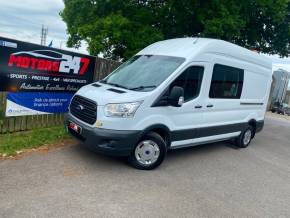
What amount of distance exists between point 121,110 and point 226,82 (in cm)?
319

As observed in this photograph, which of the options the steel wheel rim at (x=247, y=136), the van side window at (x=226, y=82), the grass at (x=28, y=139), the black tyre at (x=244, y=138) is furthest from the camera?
the steel wheel rim at (x=247, y=136)

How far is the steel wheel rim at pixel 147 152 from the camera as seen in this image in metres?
5.95

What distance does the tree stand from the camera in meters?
12.7

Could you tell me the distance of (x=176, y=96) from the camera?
5.97 m

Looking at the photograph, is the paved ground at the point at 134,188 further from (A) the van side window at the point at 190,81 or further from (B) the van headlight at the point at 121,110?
(A) the van side window at the point at 190,81

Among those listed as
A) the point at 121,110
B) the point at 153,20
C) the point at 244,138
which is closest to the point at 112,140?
the point at 121,110

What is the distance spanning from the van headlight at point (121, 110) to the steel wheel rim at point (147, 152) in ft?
2.20

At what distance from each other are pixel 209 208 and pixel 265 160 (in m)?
4.03

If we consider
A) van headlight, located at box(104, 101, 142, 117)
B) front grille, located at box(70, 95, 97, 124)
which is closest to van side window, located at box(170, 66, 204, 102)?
van headlight, located at box(104, 101, 142, 117)

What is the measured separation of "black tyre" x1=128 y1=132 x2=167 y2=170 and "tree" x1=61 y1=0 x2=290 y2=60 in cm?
740

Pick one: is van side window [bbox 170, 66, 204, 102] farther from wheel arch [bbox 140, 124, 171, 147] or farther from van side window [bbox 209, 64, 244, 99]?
wheel arch [bbox 140, 124, 171, 147]

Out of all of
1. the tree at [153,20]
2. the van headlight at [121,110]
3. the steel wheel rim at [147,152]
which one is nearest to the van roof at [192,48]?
the van headlight at [121,110]

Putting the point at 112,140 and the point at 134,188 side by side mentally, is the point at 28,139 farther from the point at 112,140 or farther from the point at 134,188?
the point at 134,188

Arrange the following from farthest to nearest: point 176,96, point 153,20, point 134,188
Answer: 1. point 153,20
2. point 176,96
3. point 134,188
